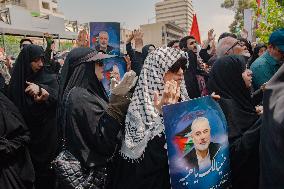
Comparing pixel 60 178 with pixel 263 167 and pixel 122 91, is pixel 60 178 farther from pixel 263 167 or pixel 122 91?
pixel 263 167

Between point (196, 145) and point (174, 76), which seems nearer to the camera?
point (196, 145)

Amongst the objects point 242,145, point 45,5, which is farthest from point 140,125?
point 45,5

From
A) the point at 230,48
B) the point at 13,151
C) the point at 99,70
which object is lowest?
the point at 13,151

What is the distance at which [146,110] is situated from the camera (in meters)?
2.12

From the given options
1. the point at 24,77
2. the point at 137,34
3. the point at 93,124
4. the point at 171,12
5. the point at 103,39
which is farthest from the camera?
the point at 171,12

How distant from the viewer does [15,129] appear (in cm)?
300

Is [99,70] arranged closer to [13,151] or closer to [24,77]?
[13,151]

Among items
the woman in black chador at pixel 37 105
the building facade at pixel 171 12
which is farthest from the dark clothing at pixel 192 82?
the building facade at pixel 171 12

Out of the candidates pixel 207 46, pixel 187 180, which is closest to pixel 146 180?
pixel 187 180

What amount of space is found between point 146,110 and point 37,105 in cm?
199

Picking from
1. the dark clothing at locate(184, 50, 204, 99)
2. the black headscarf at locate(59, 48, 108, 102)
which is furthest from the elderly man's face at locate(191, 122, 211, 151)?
the dark clothing at locate(184, 50, 204, 99)

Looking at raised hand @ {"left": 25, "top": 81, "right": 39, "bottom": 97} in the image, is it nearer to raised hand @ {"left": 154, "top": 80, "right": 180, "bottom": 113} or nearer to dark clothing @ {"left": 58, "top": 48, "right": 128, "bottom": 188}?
dark clothing @ {"left": 58, "top": 48, "right": 128, "bottom": 188}

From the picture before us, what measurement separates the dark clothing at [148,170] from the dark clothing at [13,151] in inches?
43.1

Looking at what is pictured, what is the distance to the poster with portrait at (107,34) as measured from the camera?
6496mm
